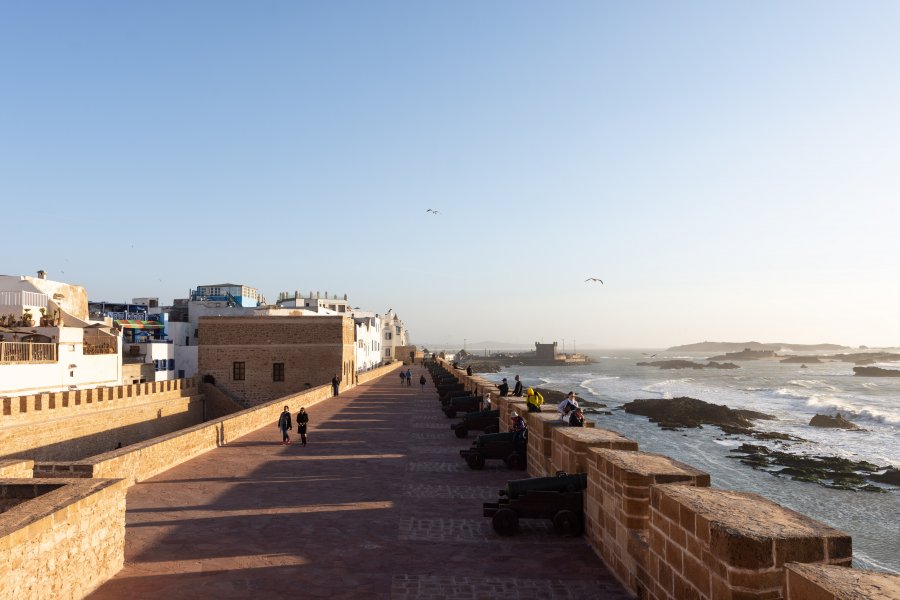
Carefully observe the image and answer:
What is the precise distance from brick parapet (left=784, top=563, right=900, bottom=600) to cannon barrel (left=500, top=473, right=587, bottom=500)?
170 inches

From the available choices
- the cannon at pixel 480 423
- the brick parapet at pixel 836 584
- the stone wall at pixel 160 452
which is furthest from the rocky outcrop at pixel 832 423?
the brick parapet at pixel 836 584

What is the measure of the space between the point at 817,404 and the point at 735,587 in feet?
215

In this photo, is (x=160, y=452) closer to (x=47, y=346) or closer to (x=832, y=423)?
(x=47, y=346)

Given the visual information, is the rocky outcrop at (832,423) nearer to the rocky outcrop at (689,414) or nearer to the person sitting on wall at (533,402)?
the rocky outcrop at (689,414)

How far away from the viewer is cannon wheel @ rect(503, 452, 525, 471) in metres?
11.7

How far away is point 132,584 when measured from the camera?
5.93 m

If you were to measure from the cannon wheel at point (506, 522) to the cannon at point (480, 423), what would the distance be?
824cm

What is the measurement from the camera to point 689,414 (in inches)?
1823

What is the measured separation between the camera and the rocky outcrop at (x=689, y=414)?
4253 cm

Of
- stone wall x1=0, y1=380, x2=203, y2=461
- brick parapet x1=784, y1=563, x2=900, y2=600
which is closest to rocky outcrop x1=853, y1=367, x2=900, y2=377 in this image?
stone wall x1=0, y1=380, x2=203, y2=461

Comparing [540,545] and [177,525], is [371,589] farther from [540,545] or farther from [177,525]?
[177,525]

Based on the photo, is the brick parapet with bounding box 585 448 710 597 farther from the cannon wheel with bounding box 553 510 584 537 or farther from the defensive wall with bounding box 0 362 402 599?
the defensive wall with bounding box 0 362 402 599

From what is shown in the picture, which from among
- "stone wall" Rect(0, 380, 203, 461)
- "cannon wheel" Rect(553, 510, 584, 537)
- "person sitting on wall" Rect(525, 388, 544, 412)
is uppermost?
"person sitting on wall" Rect(525, 388, 544, 412)

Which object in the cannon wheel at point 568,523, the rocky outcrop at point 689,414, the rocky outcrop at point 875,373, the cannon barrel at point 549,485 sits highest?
the cannon barrel at point 549,485
